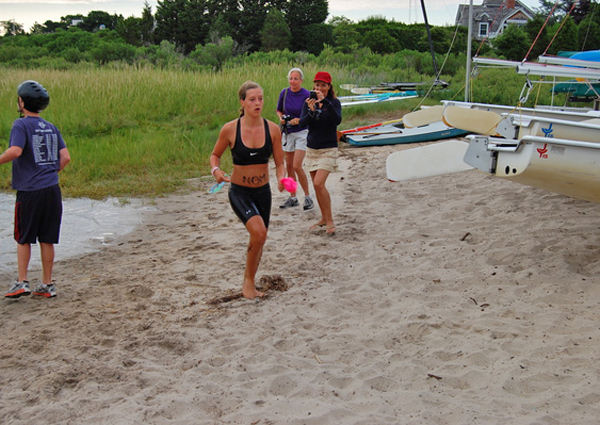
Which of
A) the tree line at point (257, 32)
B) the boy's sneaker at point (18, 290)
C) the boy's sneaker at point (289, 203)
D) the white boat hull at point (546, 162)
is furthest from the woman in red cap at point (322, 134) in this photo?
the tree line at point (257, 32)

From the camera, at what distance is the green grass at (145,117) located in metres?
10.5

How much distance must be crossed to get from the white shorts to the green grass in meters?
2.68

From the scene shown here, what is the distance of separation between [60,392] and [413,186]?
634 centimetres

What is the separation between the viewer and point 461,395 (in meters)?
3.60

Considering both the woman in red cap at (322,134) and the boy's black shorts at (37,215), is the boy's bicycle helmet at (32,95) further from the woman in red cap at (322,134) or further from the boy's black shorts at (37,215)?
the woman in red cap at (322,134)

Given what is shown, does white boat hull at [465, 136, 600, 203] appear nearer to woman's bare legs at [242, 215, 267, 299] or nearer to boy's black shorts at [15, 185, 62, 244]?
woman's bare legs at [242, 215, 267, 299]

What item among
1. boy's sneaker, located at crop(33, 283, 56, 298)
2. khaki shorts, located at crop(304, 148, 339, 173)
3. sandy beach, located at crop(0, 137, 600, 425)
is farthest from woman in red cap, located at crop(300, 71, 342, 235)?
boy's sneaker, located at crop(33, 283, 56, 298)

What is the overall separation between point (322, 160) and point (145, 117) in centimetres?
853

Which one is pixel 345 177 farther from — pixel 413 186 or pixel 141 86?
pixel 141 86

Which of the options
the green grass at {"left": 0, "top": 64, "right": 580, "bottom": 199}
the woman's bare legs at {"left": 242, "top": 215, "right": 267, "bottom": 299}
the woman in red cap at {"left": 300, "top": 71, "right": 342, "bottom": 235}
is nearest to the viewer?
the woman's bare legs at {"left": 242, "top": 215, "right": 267, "bottom": 299}

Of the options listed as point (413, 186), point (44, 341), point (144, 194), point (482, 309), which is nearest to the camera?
point (44, 341)

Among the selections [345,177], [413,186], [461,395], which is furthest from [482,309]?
[345,177]

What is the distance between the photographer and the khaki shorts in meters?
7.15

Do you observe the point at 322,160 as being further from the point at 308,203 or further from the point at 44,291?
the point at 44,291
